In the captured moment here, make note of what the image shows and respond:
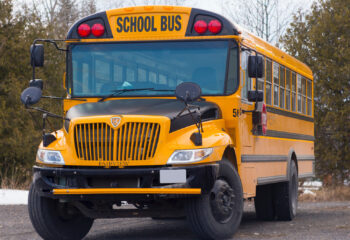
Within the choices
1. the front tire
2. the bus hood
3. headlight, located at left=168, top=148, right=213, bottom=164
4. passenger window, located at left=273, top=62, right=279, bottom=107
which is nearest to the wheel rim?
the front tire

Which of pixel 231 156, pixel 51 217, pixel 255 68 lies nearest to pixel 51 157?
pixel 51 217

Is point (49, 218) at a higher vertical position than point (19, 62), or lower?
lower

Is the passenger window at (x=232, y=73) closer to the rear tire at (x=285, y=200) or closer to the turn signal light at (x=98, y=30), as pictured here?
the turn signal light at (x=98, y=30)

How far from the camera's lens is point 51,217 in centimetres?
838

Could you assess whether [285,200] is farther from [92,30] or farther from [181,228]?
[92,30]

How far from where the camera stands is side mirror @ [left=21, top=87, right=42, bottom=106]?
8.42 metres

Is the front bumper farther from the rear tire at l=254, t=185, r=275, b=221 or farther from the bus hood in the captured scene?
the rear tire at l=254, t=185, r=275, b=221

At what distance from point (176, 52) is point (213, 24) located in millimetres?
520

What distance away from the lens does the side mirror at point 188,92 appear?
8.24m

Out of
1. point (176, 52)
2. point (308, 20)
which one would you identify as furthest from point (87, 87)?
point (308, 20)

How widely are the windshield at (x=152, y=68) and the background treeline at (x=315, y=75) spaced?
531 inches

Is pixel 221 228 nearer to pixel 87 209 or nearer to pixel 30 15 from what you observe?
pixel 87 209

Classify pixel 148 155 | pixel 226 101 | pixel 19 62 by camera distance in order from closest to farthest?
1. pixel 148 155
2. pixel 226 101
3. pixel 19 62

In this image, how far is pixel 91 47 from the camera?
30.8 ft
